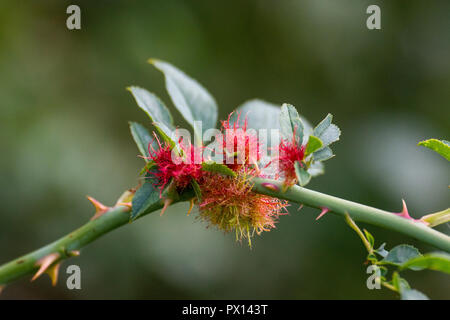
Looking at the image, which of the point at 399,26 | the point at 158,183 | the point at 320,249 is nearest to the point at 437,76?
the point at 399,26

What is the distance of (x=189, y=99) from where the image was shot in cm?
134

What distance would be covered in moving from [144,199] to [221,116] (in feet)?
7.24

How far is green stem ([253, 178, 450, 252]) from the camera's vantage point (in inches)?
35.8

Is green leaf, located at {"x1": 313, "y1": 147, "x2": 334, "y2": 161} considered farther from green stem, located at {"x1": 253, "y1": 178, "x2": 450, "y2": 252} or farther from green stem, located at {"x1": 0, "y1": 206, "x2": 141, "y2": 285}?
green stem, located at {"x1": 0, "y1": 206, "x2": 141, "y2": 285}

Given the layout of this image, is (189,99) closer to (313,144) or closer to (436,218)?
(313,144)

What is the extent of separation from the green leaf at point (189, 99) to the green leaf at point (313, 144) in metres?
0.42

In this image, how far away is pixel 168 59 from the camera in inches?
121

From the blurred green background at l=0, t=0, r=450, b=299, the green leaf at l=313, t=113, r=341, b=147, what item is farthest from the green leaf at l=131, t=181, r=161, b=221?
the blurred green background at l=0, t=0, r=450, b=299

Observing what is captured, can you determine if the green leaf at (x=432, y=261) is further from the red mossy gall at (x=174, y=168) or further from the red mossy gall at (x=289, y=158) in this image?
the red mossy gall at (x=174, y=168)

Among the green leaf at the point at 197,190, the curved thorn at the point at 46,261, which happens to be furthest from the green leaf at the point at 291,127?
the curved thorn at the point at 46,261

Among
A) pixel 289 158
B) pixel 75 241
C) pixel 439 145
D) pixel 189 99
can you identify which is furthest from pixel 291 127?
pixel 75 241

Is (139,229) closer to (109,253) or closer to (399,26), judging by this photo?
(109,253)

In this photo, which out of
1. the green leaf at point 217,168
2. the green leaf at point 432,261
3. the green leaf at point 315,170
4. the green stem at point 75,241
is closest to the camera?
the green leaf at point 432,261

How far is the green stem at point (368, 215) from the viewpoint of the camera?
909 millimetres
